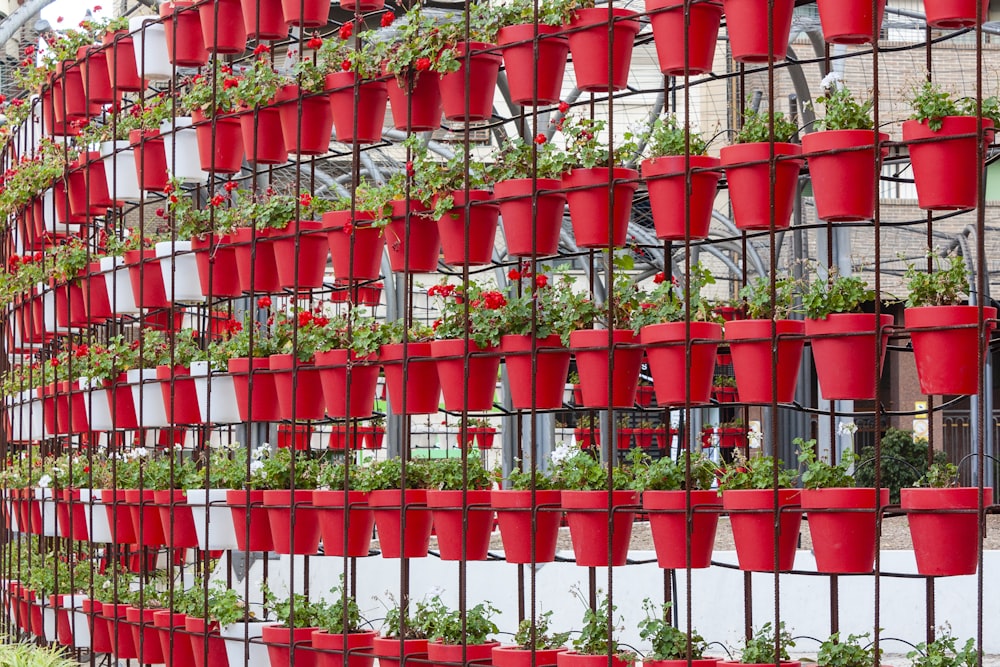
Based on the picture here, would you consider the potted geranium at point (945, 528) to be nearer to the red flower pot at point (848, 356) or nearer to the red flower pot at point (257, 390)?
the red flower pot at point (848, 356)

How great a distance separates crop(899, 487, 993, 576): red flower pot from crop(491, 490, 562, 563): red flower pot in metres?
1.29

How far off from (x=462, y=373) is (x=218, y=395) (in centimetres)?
171

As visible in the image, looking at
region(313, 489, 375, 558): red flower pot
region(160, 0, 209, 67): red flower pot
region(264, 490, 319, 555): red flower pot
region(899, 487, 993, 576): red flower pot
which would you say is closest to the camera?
region(899, 487, 993, 576): red flower pot

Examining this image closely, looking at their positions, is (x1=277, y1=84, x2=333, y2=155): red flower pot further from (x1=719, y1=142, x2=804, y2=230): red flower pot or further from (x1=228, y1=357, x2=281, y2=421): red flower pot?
(x1=719, y1=142, x2=804, y2=230): red flower pot

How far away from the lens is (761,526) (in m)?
4.41

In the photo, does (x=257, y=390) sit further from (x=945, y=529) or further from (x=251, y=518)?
(x=945, y=529)

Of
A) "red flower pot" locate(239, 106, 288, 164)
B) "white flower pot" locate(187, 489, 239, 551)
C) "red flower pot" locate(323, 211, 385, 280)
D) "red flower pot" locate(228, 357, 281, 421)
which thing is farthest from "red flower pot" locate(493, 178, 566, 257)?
"white flower pot" locate(187, 489, 239, 551)

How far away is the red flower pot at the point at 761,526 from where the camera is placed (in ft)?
14.4

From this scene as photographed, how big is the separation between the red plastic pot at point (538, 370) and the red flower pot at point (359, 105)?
1.20 metres

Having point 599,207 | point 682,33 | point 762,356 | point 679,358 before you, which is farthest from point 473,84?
point 762,356

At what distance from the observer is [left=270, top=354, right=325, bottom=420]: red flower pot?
5.86m

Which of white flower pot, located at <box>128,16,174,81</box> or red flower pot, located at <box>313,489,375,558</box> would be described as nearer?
red flower pot, located at <box>313,489,375,558</box>

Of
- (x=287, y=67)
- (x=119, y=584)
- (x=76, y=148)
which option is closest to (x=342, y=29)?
(x=287, y=67)

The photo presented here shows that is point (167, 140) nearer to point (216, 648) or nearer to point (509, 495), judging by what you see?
point (216, 648)
